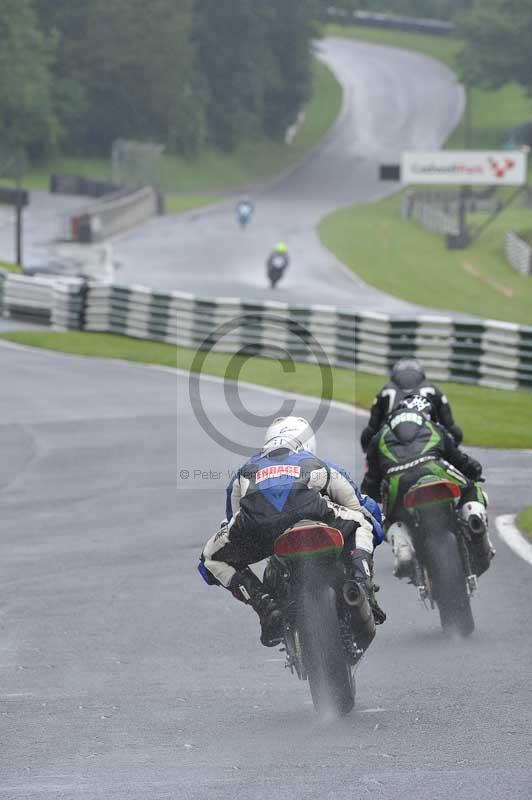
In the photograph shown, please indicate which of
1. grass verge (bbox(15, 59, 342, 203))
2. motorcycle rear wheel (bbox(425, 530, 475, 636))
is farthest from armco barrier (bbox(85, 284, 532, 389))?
grass verge (bbox(15, 59, 342, 203))

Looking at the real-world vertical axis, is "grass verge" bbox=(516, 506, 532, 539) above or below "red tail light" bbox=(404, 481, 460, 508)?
below

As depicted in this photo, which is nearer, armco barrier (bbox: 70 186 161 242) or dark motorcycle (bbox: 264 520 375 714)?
dark motorcycle (bbox: 264 520 375 714)

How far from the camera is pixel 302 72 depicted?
110 meters

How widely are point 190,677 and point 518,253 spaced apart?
5511 cm

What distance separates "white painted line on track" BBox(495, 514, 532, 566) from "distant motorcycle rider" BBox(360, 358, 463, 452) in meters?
1.42

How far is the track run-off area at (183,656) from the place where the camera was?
6.38 m

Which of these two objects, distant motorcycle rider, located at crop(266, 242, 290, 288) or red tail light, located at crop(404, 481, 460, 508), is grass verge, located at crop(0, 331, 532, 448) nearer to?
red tail light, located at crop(404, 481, 460, 508)

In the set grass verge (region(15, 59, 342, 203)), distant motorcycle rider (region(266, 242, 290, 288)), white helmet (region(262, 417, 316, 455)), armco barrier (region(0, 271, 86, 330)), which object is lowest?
grass verge (region(15, 59, 342, 203))

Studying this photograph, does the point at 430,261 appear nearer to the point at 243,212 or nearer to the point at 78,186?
the point at 243,212

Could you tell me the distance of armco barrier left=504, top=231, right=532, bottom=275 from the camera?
59.9 metres

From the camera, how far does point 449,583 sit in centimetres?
937

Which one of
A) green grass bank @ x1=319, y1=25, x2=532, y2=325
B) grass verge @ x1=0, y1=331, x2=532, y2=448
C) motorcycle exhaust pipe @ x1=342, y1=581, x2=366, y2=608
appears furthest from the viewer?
green grass bank @ x1=319, y1=25, x2=532, y2=325

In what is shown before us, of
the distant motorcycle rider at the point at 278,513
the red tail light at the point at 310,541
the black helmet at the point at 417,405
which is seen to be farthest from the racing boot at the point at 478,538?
the red tail light at the point at 310,541

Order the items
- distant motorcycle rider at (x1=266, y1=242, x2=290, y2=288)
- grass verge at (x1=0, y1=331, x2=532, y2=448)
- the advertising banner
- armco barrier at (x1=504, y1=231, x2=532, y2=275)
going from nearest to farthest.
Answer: grass verge at (x1=0, y1=331, x2=532, y2=448), distant motorcycle rider at (x1=266, y1=242, x2=290, y2=288), armco barrier at (x1=504, y1=231, x2=532, y2=275), the advertising banner
